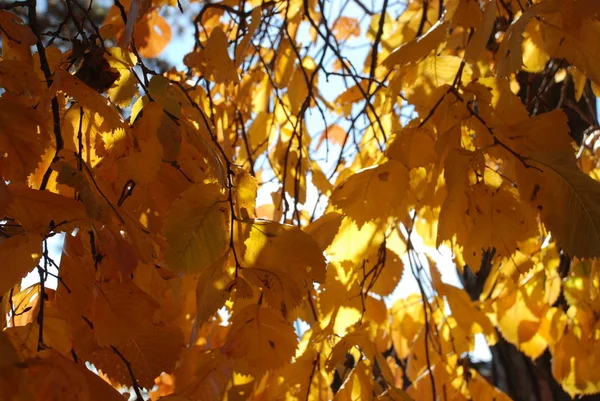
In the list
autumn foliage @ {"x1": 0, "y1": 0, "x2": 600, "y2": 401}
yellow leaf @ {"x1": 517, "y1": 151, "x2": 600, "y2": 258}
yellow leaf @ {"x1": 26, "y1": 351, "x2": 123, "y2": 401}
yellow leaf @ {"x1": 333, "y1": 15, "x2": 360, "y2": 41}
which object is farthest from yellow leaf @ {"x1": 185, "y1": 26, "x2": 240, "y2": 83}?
yellow leaf @ {"x1": 333, "y1": 15, "x2": 360, "y2": 41}

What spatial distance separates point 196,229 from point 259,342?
0.72ft

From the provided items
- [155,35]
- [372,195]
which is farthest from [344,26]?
[372,195]

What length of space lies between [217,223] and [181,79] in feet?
2.96

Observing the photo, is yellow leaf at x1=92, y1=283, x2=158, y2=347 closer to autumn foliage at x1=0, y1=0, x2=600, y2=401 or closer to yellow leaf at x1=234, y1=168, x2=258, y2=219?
autumn foliage at x1=0, y1=0, x2=600, y2=401

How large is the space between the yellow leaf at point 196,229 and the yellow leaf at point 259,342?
0.54ft

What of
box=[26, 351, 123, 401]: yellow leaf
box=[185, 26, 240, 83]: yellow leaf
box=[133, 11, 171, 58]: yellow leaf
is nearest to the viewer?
box=[26, 351, 123, 401]: yellow leaf

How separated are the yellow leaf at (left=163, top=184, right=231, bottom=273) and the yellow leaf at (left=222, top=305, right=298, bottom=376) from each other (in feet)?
0.54

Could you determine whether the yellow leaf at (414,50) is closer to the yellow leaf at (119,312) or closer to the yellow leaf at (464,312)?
the yellow leaf at (119,312)

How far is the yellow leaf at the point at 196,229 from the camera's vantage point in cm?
69

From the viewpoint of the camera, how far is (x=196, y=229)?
27.8 inches

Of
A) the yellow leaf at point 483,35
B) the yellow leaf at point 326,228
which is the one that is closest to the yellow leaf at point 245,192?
the yellow leaf at point 326,228

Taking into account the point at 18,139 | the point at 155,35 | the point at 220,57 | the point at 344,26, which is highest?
the point at 344,26

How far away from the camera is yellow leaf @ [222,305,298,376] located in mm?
847

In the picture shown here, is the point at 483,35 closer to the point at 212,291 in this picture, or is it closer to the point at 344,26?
the point at 212,291
